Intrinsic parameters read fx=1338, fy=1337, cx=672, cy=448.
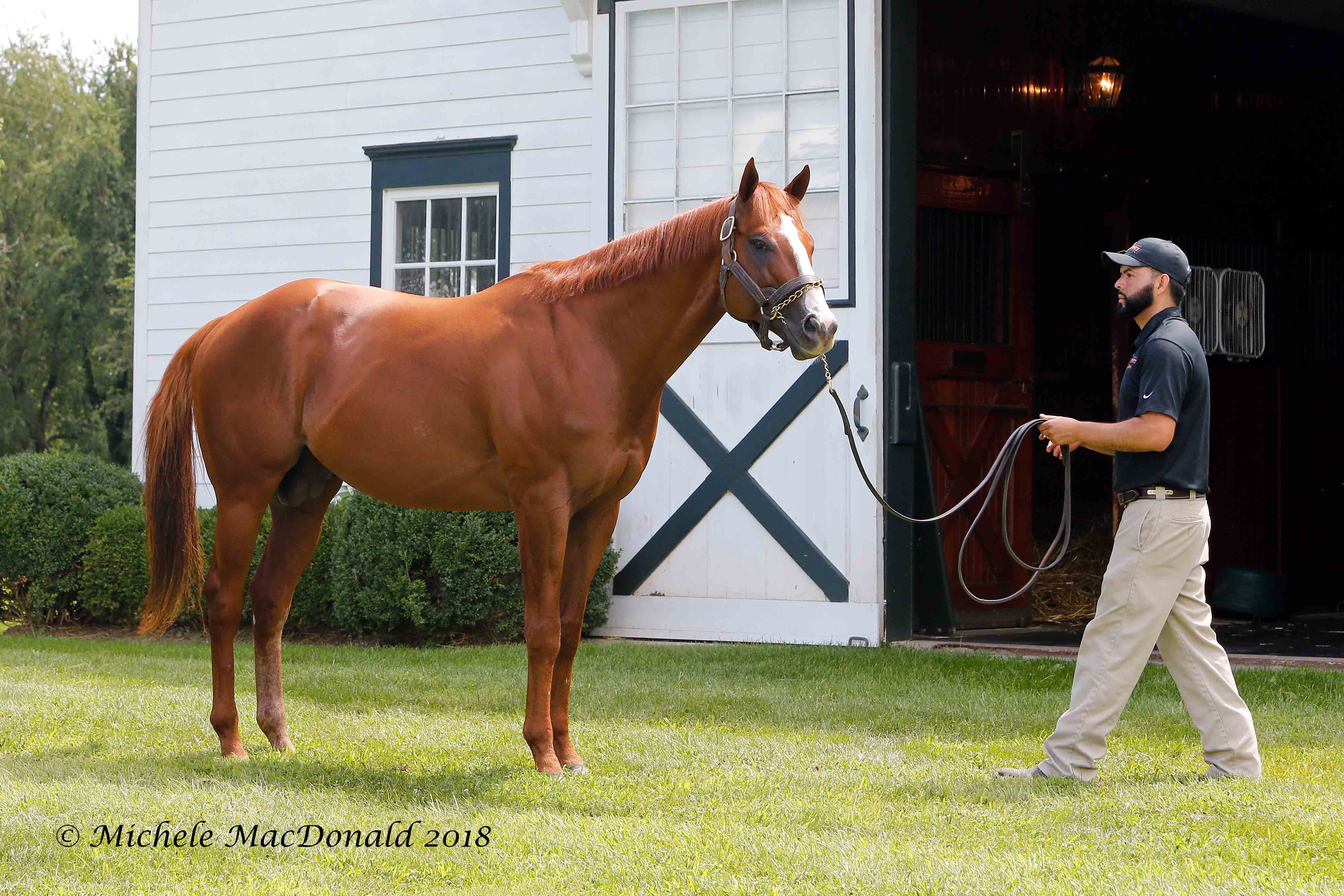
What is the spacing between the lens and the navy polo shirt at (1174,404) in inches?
169

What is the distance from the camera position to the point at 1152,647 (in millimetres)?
4305

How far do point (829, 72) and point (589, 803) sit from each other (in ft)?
18.2

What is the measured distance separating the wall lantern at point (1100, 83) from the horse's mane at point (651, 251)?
20.0 feet

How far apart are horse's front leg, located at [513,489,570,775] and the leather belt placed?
189 centimetres

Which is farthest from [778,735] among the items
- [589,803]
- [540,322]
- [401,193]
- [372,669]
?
[401,193]

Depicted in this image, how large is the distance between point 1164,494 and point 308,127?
301 inches

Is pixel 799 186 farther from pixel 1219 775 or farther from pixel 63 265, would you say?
pixel 63 265

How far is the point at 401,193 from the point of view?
388 inches

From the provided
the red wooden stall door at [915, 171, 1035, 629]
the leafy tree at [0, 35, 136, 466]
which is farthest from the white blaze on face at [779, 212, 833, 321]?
the leafy tree at [0, 35, 136, 466]

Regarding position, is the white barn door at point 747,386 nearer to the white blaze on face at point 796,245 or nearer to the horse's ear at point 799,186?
the horse's ear at point 799,186

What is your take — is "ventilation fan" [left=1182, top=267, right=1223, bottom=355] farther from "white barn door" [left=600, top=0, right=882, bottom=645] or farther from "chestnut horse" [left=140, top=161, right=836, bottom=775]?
"chestnut horse" [left=140, top=161, right=836, bottom=775]

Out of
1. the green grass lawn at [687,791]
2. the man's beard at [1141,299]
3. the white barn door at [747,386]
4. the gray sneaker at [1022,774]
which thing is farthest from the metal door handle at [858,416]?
the gray sneaker at [1022,774]

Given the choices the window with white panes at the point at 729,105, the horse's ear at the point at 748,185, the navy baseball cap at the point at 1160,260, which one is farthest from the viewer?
the window with white panes at the point at 729,105

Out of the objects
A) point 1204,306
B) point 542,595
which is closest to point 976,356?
point 1204,306
